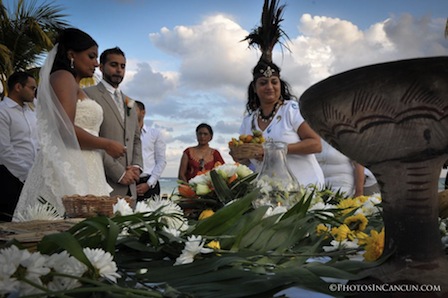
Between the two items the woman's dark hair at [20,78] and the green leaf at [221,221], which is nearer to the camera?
the green leaf at [221,221]

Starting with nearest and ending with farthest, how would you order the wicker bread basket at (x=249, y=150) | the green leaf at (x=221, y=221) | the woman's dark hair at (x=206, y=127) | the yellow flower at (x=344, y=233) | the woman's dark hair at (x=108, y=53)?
1. the green leaf at (x=221, y=221)
2. the yellow flower at (x=344, y=233)
3. the wicker bread basket at (x=249, y=150)
4. the woman's dark hair at (x=108, y=53)
5. the woman's dark hair at (x=206, y=127)

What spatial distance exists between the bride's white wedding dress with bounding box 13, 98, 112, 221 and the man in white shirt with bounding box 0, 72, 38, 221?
2.70 feet

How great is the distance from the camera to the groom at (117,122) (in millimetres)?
3287

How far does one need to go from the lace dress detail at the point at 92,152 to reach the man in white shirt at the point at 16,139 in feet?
3.31

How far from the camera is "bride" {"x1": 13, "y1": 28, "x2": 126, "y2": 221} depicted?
9.27 feet

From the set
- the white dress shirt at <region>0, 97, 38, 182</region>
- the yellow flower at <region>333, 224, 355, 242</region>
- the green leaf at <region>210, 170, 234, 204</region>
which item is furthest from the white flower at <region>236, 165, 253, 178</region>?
the white dress shirt at <region>0, 97, 38, 182</region>

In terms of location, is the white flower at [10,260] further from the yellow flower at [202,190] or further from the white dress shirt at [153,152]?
the white dress shirt at [153,152]

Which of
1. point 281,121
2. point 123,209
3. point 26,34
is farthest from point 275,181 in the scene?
point 26,34

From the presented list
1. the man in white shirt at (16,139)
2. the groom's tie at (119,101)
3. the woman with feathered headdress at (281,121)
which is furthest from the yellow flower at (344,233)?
the man in white shirt at (16,139)

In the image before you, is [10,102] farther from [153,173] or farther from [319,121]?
[319,121]

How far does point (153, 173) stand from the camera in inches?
216

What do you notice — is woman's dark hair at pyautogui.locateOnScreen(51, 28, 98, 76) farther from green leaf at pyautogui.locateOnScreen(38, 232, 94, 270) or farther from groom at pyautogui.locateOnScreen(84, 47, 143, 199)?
green leaf at pyautogui.locateOnScreen(38, 232, 94, 270)

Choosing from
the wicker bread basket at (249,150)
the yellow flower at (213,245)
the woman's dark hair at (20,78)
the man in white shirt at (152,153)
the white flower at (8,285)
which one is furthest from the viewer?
the man in white shirt at (152,153)

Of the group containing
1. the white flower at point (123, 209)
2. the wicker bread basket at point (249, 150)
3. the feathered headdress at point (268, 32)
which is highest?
the feathered headdress at point (268, 32)
